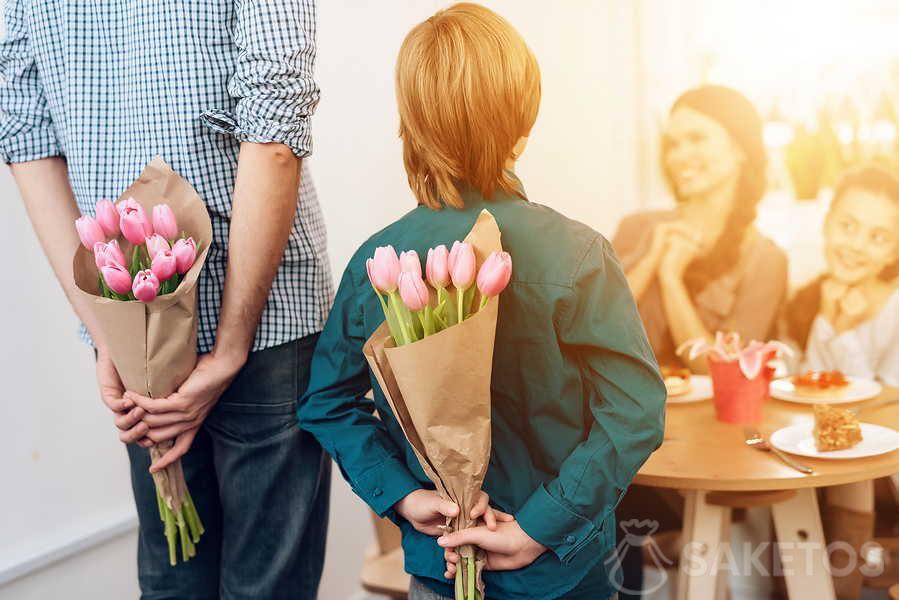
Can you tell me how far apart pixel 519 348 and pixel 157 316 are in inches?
18.4

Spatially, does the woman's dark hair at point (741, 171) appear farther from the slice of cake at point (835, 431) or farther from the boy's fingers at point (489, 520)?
the boy's fingers at point (489, 520)

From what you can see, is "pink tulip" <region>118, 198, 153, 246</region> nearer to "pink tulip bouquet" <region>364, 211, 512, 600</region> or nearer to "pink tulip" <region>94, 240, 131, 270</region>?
"pink tulip" <region>94, 240, 131, 270</region>

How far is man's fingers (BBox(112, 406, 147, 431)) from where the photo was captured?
1.22 metres

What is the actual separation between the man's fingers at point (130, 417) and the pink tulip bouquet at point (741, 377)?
110 centimetres

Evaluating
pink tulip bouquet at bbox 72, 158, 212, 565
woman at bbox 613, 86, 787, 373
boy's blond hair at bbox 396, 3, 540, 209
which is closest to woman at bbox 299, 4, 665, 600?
boy's blond hair at bbox 396, 3, 540, 209

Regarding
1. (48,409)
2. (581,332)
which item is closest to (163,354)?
(581,332)

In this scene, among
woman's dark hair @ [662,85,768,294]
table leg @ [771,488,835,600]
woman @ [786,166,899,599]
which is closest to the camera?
table leg @ [771,488,835,600]

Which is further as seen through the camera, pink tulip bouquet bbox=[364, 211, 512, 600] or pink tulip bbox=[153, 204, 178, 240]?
pink tulip bbox=[153, 204, 178, 240]

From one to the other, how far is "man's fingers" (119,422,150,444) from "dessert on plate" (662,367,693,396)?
1.17 metres

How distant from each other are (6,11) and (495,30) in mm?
771

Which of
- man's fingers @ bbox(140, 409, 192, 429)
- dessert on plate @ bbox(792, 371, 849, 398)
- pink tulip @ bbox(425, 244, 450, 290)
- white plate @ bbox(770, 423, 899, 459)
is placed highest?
pink tulip @ bbox(425, 244, 450, 290)

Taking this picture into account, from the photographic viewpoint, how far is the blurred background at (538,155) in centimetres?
174

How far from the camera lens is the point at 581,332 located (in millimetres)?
1058

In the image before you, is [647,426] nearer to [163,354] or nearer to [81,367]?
[163,354]
